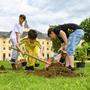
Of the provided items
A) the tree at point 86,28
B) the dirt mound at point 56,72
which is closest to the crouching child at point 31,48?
the dirt mound at point 56,72

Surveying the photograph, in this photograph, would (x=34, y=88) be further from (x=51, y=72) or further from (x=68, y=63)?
(x=68, y=63)

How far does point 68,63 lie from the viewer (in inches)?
493

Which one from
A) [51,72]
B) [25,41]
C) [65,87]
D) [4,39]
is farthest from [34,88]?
[4,39]

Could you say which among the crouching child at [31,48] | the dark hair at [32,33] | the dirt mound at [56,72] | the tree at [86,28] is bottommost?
the dirt mound at [56,72]

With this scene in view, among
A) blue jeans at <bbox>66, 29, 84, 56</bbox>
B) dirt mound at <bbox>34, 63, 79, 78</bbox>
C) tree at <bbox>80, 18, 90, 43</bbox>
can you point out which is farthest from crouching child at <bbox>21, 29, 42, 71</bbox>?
tree at <bbox>80, 18, 90, 43</bbox>

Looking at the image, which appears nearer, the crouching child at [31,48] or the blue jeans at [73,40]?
the blue jeans at [73,40]

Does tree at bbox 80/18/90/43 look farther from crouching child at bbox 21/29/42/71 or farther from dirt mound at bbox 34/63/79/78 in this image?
dirt mound at bbox 34/63/79/78

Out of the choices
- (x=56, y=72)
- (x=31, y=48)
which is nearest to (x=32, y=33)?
(x=31, y=48)

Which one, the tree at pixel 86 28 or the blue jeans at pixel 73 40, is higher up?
the tree at pixel 86 28

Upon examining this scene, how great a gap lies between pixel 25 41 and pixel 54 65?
10.1 feet

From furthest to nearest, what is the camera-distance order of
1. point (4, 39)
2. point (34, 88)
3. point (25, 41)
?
point (4, 39), point (25, 41), point (34, 88)

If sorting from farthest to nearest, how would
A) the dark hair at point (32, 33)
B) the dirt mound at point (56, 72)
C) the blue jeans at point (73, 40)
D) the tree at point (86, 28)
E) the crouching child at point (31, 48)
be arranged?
the tree at point (86, 28), the crouching child at point (31, 48), the dark hair at point (32, 33), the blue jeans at point (73, 40), the dirt mound at point (56, 72)

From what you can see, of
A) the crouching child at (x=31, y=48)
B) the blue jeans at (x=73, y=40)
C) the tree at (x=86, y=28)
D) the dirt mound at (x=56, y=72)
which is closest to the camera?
the dirt mound at (x=56, y=72)

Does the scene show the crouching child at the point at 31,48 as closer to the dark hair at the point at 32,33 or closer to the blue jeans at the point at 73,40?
the dark hair at the point at 32,33
